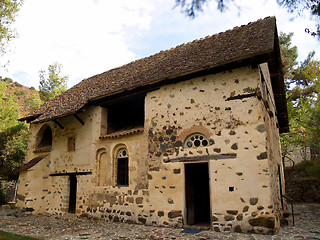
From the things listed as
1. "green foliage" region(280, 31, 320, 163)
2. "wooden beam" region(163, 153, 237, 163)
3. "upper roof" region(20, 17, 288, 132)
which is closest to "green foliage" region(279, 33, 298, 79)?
"green foliage" region(280, 31, 320, 163)

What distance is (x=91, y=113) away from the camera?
11445mm

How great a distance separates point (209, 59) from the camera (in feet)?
28.0

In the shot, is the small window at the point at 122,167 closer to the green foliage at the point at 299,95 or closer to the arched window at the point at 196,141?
the arched window at the point at 196,141

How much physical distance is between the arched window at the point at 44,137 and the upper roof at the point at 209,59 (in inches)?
115

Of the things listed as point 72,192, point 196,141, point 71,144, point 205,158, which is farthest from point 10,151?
point 205,158

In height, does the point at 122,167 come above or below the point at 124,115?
below

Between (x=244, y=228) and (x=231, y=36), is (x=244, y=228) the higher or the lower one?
the lower one

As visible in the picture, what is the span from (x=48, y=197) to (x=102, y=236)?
21.8 ft

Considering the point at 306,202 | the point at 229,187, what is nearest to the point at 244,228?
the point at 229,187

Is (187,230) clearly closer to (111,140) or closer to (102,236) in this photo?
(102,236)

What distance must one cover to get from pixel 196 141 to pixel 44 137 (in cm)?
1037

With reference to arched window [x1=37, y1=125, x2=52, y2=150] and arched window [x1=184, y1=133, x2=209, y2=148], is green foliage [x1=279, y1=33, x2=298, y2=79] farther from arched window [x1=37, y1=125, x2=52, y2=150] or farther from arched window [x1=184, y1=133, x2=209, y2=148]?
arched window [x1=37, y1=125, x2=52, y2=150]

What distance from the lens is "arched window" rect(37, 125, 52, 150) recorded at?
14.3 m

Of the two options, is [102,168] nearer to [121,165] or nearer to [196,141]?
[121,165]
